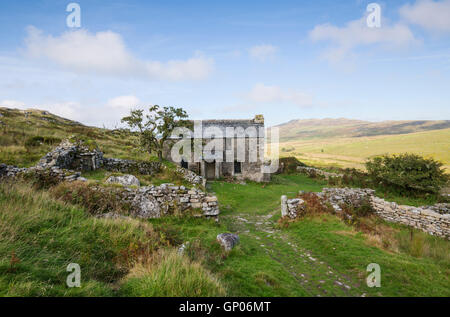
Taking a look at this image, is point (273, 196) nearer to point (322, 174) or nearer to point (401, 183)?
point (401, 183)

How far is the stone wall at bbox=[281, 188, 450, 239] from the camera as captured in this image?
9648mm

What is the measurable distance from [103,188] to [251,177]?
57.6 feet

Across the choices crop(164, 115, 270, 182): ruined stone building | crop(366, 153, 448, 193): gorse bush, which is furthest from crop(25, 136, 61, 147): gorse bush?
crop(366, 153, 448, 193): gorse bush

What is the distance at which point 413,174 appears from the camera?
15.8 meters

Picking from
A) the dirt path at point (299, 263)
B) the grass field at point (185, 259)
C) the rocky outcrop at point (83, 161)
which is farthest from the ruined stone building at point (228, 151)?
the grass field at point (185, 259)

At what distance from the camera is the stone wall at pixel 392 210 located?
965 centimetres

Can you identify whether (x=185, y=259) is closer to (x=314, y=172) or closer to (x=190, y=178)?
(x=190, y=178)

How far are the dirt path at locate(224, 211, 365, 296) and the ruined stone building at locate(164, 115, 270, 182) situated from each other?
13521mm

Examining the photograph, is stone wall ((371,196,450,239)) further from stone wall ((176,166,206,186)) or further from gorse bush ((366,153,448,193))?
stone wall ((176,166,206,186))

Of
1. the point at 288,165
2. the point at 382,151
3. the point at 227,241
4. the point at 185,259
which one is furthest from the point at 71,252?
the point at 382,151

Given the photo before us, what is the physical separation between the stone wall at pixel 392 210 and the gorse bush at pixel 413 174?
3.39 m

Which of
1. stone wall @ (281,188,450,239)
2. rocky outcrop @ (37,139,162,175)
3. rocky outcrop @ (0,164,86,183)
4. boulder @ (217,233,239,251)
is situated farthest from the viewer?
rocky outcrop @ (37,139,162,175)
